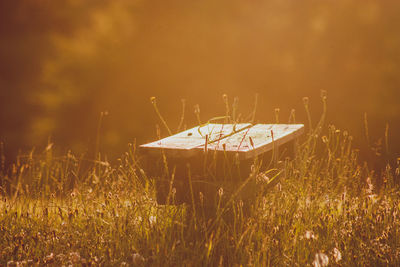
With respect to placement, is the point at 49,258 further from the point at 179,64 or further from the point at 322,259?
the point at 179,64

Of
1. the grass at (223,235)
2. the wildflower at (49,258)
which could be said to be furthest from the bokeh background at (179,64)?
the wildflower at (49,258)

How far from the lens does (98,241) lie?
10.1ft

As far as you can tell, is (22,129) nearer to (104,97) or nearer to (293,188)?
(104,97)

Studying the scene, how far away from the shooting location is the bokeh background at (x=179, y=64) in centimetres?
564

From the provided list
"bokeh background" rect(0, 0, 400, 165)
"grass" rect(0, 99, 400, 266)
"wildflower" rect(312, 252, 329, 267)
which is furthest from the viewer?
"bokeh background" rect(0, 0, 400, 165)

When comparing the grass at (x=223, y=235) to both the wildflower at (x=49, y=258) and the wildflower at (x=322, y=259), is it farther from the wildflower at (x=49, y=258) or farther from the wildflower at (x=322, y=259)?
the wildflower at (x=322, y=259)

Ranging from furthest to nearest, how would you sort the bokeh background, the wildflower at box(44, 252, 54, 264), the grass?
the bokeh background → the grass → the wildflower at box(44, 252, 54, 264)

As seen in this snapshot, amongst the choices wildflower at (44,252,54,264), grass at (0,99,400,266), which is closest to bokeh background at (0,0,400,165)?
grass at (0,99,400,266)

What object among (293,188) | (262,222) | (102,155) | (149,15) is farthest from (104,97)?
(262,222)

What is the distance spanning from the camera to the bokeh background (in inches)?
222

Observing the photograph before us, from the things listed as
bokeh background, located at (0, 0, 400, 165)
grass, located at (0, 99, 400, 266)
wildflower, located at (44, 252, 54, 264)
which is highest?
bokeh background, located at (0, 0, 400, 165)

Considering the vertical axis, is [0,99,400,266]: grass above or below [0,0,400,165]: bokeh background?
below

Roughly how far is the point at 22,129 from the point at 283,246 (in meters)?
3.85

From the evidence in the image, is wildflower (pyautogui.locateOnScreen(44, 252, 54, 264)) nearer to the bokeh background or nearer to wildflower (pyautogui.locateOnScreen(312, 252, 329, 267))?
wildflower (pyautogui.locateOnScreen(312, 252, 329, 267))
